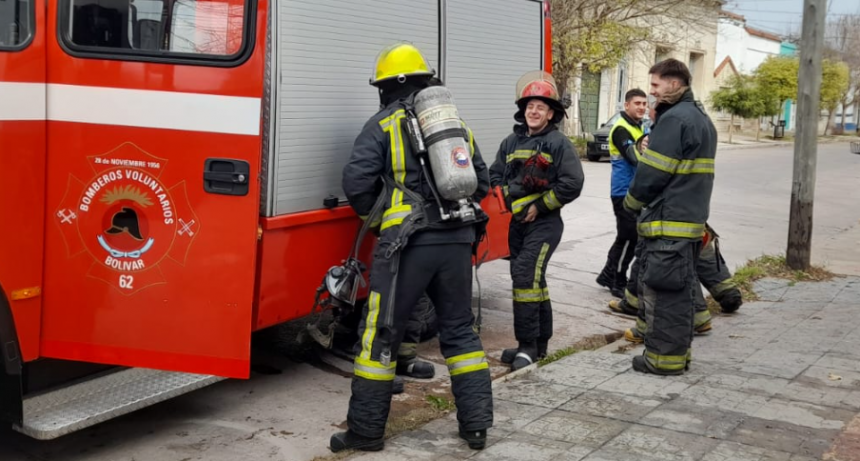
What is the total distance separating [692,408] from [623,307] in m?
2.74

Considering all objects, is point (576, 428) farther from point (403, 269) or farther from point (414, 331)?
point (414, 331)

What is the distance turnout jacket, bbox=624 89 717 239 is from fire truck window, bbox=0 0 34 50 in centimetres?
340

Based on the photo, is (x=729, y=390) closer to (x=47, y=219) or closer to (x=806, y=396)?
(x=806, y=396)

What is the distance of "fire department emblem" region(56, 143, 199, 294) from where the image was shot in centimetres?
418

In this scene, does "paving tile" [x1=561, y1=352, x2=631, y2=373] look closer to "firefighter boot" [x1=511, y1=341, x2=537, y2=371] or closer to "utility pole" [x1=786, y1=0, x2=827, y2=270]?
"firefighter boot" [x1=511, y1=341, x2=537, y2=371]

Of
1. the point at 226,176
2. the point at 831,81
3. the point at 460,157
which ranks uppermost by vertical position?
the point at 831,81

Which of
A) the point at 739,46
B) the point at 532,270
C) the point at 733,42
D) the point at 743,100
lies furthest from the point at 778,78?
the point at 532,270

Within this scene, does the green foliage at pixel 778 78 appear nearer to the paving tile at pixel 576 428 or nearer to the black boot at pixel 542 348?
the black boot at pixel 542 348

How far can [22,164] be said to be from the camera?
158 inches

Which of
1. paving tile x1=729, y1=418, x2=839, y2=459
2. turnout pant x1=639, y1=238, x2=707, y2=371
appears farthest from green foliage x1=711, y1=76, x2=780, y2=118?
paving tile x1=729, y1=418, x2=839, y2=459

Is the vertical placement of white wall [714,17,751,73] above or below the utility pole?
above

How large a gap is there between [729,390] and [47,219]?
3.82 m

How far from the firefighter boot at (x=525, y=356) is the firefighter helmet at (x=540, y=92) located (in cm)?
146

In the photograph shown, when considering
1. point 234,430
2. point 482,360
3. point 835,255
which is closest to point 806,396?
point 482,360
